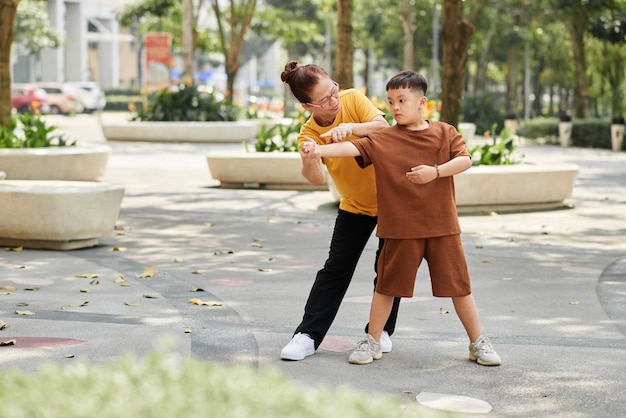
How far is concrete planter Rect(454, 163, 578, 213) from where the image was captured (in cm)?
1335

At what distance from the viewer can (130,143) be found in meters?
29.3

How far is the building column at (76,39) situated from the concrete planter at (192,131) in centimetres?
4979

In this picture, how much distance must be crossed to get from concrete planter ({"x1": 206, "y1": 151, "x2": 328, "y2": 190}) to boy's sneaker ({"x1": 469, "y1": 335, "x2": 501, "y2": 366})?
10.3 meters

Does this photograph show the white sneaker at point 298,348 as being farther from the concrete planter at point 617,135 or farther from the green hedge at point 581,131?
the green hedge at point 581,131

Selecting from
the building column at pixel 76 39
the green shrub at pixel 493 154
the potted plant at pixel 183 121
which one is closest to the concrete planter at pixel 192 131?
the potted plant at pixel 183 121

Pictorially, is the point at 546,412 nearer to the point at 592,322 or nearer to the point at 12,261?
the point at 592,322

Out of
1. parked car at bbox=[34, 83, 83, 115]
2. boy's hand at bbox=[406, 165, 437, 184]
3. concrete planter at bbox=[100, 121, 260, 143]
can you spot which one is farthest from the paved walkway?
parked car at bbox=[34, 83, 83, 115]

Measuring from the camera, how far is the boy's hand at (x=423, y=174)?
17.9 feet

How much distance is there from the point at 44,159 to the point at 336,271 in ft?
36.5

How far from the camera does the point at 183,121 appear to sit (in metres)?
31.1

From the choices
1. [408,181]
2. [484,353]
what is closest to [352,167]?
[408,181]

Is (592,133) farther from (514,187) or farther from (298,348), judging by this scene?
(298,348)

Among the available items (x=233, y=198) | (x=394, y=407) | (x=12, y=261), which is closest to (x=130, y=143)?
(x=233, y=198)

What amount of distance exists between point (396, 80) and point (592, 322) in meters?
2.36
